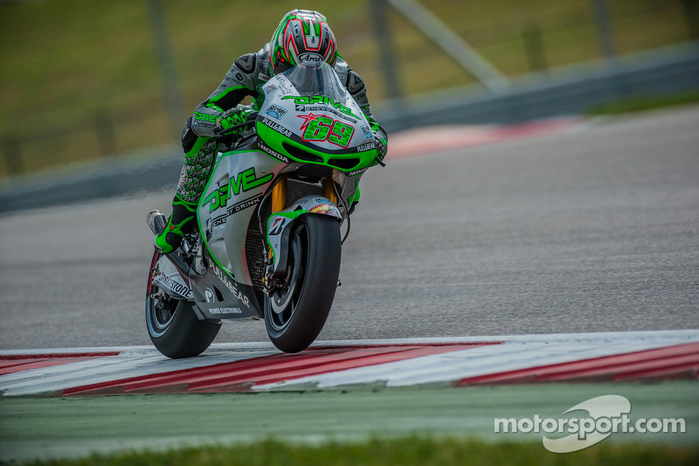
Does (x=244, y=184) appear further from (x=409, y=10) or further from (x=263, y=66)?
(x=409, y=10)

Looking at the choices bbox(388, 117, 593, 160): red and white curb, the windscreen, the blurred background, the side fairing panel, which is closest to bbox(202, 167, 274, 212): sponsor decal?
the side fairing panel

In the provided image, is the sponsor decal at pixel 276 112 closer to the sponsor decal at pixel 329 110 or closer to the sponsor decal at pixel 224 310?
the sponsor decal at pixel 329 110

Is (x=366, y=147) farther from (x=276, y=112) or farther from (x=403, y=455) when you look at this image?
(x=403, y=455)

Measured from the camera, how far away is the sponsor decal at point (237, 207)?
194 inches

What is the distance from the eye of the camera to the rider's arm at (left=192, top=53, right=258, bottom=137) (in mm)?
5059

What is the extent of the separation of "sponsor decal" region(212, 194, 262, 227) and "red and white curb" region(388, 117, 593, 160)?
14094mm

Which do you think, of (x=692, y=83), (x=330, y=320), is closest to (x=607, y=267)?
(x=330, y=320)

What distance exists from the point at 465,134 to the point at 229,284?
16228 mm

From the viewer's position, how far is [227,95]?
17.0 ft

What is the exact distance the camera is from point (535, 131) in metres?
19.6

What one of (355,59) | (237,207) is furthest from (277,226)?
(355,59)

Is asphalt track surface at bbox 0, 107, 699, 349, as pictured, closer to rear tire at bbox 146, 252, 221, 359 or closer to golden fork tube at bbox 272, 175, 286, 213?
rear tire at bbox 146, 252, 221, 359

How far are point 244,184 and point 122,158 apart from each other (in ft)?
57.5

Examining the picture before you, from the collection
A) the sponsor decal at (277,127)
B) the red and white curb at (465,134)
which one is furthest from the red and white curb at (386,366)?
the red and white curb at (465,134)
